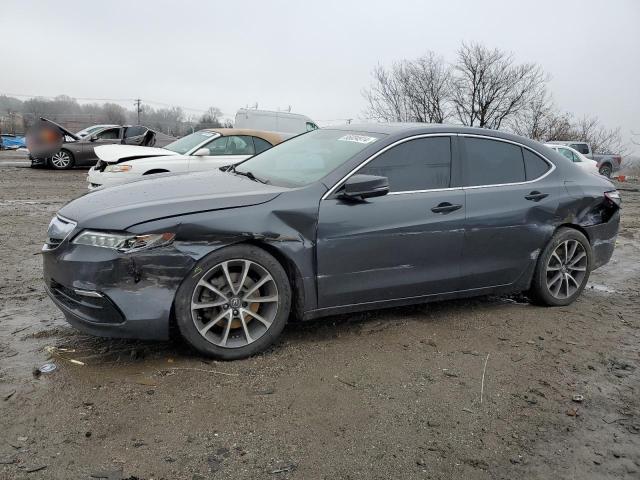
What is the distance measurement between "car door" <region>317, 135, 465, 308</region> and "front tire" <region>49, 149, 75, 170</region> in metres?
16.6

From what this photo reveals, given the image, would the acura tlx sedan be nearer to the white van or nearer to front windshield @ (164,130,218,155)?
front windshield @ (164,130,218,155)

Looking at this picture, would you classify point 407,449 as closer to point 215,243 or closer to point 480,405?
point 480,405

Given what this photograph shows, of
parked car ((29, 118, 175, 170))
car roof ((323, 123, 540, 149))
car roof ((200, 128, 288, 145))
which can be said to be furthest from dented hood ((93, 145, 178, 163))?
parked car ((29, 118, 175, 170))

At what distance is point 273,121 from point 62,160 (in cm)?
703

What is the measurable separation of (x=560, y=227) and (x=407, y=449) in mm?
3039

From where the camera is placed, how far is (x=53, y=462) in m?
2.52

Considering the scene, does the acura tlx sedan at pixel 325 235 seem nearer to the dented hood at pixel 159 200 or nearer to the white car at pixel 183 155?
the dented hood at pixel 159 200

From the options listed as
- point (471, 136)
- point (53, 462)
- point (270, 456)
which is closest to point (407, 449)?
point (270, 456)

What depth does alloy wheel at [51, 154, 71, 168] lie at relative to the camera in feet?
59.6

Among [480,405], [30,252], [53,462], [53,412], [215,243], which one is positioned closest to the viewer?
[53,462]

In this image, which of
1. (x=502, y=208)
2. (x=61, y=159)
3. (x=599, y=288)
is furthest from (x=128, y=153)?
(x=61, y=159)

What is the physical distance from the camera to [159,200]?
142 inches

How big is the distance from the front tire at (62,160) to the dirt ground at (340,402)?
14915 mm

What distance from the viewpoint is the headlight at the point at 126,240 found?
3367mm
